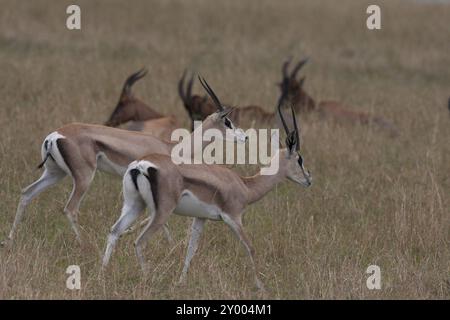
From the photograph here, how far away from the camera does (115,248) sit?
5.99 m

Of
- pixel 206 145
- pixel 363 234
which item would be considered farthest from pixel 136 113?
pixel 363 234

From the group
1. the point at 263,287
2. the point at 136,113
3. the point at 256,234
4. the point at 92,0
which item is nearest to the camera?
the point at 263,287

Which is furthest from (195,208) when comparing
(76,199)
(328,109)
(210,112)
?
(328,109)

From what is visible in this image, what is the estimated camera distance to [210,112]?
9938 mm

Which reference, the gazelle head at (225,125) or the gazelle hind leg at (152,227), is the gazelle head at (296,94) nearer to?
the gazelle head at (225,125)

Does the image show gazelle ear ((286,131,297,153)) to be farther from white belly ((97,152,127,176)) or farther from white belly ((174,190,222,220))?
white belly ((97,152,127,176))

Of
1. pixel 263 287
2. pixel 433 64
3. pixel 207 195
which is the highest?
pixel 433 64

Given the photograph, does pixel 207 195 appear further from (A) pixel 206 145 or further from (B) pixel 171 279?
(A) pixel 206 145

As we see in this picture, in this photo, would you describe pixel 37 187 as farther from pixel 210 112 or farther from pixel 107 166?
pixel 210 112

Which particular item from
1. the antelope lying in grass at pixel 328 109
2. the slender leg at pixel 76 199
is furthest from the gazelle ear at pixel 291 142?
the antelope lying in grass at pixel 328 109

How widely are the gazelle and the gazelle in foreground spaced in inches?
27.2

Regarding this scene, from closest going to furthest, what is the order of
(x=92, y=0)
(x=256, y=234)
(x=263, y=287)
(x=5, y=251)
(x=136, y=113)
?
(x=263, y=287), (x=5, y=251), (x=256, y=234), (x=136, y=113), (x=92, y=0)

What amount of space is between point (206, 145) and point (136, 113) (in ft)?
10.0

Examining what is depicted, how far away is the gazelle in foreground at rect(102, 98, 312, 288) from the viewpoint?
212 inches
